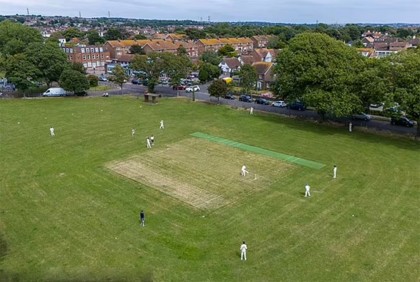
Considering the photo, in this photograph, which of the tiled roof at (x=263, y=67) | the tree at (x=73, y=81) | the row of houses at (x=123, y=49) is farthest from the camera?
the row of houses at (x=123, y=49)

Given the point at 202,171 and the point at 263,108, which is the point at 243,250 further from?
the point at 263,108

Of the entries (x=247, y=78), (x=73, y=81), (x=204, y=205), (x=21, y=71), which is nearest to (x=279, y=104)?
(x=247, y=78)

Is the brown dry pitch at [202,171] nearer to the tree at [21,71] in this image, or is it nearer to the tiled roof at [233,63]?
the tree at [21,71]

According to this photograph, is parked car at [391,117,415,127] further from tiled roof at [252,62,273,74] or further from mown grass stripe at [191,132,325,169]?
tiled roof at [252,62,273,74]

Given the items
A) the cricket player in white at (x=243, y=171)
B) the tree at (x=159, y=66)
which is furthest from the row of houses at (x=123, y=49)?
the cricket player in white at (x=243, y=171)

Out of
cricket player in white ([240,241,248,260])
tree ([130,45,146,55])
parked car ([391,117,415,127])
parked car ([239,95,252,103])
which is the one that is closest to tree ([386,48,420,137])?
parked car ([391,117,415,127])

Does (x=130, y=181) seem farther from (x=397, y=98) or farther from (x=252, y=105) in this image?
(x=252, y=105)

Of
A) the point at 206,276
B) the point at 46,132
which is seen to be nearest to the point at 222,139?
the point at 46,132
